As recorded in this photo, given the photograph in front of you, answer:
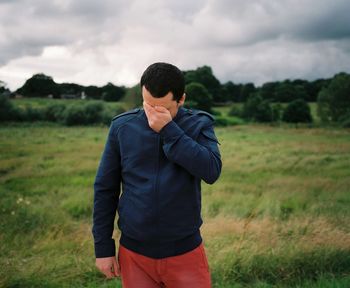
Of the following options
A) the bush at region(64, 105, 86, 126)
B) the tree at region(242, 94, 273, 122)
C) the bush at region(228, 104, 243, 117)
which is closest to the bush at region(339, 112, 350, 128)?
the tree at region(242, 94, 273, 122)

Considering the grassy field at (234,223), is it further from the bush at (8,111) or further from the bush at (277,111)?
the bush at (277,111)

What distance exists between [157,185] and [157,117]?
33 cm

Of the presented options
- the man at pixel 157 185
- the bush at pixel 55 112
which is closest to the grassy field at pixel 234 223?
the man at pixel 157 185

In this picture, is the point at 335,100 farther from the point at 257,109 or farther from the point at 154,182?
the point at 154,182

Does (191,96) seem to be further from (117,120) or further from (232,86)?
(117,120)

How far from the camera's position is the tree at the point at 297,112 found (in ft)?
128

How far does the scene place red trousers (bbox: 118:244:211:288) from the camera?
1.84 m

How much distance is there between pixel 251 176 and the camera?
524 inches

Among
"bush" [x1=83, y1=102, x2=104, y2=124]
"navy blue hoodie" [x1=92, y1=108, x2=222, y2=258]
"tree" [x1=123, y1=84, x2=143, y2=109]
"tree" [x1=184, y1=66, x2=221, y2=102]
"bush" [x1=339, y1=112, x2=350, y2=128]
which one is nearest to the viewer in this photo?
"navy blue hoodie" [x1=92, y1=108, x2=222, y2=258]

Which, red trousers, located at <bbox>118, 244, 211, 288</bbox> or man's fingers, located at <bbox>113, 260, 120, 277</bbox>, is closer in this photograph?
red trousers, located at <bbox>118, 244, 211, 288</bbox>

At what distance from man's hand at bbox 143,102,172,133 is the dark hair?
67mm

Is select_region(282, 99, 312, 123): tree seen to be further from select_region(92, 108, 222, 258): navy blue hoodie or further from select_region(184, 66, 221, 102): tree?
select_region(92, 108, 222, 258): navy blue hoodie

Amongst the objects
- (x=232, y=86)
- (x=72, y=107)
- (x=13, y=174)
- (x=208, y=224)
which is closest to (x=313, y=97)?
(x=232, y=86)

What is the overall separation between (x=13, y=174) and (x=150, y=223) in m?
13.3
